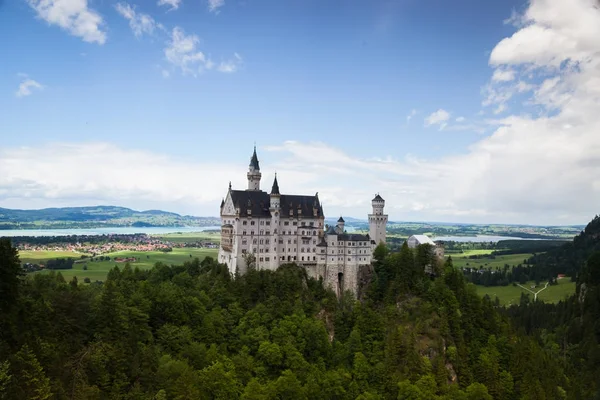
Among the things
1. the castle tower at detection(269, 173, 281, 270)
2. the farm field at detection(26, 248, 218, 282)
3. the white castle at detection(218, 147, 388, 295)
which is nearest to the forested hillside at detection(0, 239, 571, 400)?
the castle tower at detection(269, 173, 281, 270)

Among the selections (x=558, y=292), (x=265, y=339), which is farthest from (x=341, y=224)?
(x=558, y=292)

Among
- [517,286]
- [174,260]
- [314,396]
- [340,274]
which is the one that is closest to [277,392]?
[314,396]

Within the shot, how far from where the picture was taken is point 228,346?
76750mm

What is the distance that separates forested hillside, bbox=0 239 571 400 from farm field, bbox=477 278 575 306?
86.2 meters

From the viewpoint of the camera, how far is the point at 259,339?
77375 mm

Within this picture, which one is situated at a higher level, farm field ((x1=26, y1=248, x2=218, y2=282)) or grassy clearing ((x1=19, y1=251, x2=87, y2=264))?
grassy clearing ((x1=19, y1=251, x2=87, y2=264))

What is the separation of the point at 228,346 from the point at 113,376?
2510 centimetres

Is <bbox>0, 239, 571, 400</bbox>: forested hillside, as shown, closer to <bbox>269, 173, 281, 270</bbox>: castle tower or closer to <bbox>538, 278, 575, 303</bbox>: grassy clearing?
<bbox>269, 173, 281, 270</bbox>: castle tower

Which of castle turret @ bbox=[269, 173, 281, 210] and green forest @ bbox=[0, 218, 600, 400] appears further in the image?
castle turret @ bbox=[269, 173, 281, 210]

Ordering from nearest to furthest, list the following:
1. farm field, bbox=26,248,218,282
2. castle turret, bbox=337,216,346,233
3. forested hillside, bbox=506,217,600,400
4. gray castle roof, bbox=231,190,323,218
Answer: gray castle roof, bbox=231,190,323,218
castle turret, bbox=337,216,346,233
forested hillside, bbox=506,217,600,400
farm field, bbox=26,248,218,282

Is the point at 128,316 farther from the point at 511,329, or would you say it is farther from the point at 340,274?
the point at 511,329

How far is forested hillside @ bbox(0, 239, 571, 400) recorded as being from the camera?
52.2 m

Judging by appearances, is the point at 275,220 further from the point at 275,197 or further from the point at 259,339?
the point at 259,339

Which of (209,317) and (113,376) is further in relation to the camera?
(209,317)
